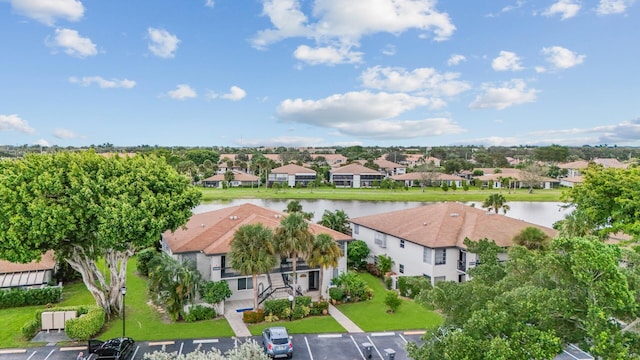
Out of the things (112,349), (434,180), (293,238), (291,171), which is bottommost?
(112,349)

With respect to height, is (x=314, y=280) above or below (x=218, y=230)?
below

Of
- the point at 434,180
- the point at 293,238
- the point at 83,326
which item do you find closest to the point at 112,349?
the point at 83,326

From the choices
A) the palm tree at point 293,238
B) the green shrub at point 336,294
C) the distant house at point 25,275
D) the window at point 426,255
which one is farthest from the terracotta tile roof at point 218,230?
the distant house at point 25,275

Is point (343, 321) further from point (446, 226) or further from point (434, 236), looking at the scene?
point (446, 226)

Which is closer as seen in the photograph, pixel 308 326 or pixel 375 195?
pixel 308 326

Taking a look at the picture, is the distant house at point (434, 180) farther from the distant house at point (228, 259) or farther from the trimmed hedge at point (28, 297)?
the trimmed hedge at point (28, 297)

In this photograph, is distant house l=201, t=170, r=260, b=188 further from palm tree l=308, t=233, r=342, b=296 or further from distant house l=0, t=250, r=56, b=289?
palm tree l=308, t=233, r=342, b=296

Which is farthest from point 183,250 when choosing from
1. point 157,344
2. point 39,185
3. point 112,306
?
point 39,185
